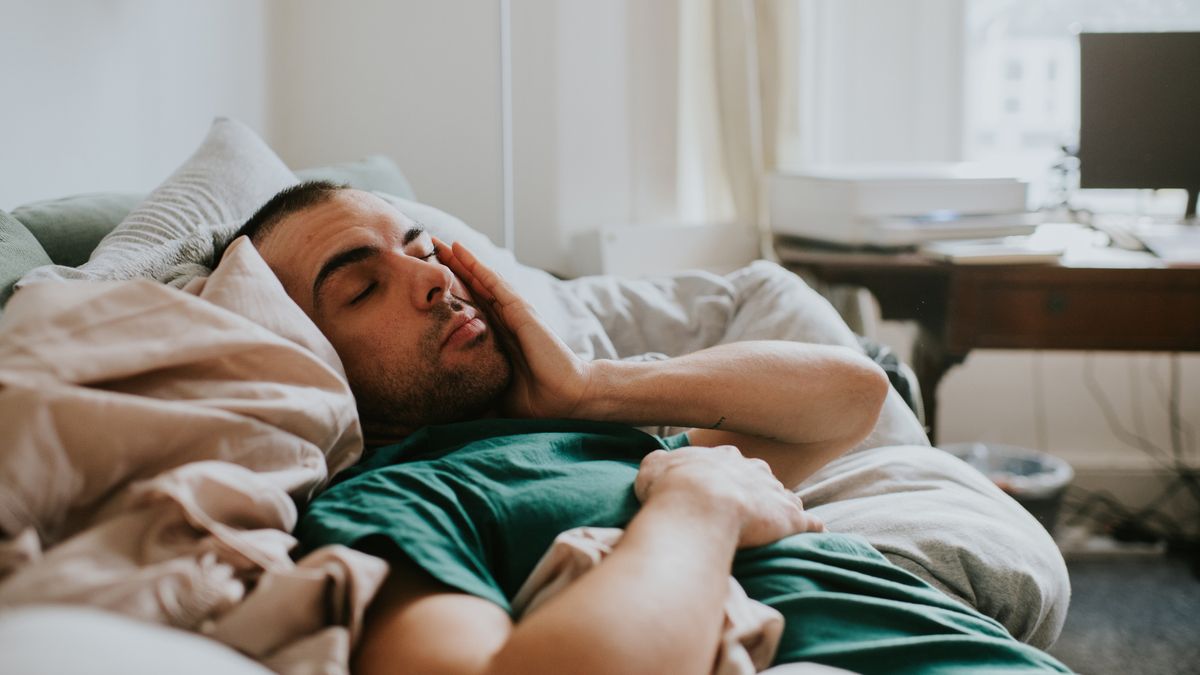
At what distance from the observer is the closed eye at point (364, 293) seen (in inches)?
45.5

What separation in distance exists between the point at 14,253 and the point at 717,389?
731mm

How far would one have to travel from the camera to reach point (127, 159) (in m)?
1.77

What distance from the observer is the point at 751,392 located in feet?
3.97

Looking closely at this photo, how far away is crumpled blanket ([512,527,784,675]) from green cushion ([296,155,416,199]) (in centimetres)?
94

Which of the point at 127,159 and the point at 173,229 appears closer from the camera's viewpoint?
the point at 173,229

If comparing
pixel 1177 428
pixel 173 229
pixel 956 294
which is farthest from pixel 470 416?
pixel 1177 428

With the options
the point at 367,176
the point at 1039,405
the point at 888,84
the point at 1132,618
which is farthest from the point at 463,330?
the point at 1039,405

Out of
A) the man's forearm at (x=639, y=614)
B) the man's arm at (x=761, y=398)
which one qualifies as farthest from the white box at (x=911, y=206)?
the man's forearm at (x=639, y=614)

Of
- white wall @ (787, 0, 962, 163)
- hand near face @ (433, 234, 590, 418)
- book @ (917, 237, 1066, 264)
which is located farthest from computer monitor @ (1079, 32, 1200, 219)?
hand near face @ (433, 234, 590, 418)

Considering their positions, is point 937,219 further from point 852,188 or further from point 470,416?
point 470,416

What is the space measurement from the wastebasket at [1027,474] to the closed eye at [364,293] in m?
1.61

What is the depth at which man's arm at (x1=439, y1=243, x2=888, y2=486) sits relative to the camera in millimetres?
1189

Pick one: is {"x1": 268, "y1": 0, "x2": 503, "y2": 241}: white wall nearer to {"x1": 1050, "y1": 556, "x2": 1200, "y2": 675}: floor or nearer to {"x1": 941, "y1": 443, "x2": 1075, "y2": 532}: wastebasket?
{"x1": 941, "y1": 443, "x2": 1075, "y2": 532}: wastebasket

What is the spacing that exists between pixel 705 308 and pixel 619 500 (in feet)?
2.46
